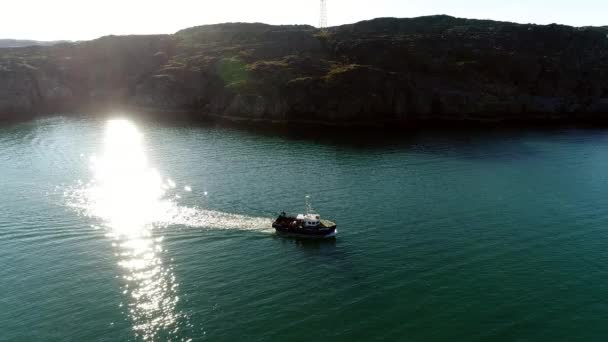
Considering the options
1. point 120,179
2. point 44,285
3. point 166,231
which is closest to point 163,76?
point 120,179

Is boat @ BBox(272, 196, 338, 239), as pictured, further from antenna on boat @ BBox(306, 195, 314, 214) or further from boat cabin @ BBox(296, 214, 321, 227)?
antenna on boat @ BBox(306, 195, 314, 214)

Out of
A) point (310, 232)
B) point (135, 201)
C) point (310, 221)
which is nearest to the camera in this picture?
point (310, 232)

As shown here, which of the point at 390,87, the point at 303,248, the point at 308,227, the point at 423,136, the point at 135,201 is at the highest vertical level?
the point at 390,87

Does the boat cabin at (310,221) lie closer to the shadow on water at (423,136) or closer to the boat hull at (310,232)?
the boat hull at (310,232)

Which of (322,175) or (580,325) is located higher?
(322,175)

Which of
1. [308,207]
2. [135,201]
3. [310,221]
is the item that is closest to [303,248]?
[310,221]

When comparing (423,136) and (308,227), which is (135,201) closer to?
(308,227)

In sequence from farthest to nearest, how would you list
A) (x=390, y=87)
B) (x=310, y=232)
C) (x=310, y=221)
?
(x=390, y=87) → (x=310, y=221) → (x=310, y=232)

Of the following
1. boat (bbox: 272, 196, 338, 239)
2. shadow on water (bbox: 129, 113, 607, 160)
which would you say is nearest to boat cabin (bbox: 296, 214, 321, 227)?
boat (bbox: 272, 196, 338, 239)

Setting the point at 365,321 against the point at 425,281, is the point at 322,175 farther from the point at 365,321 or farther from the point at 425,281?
the point at 365,321
